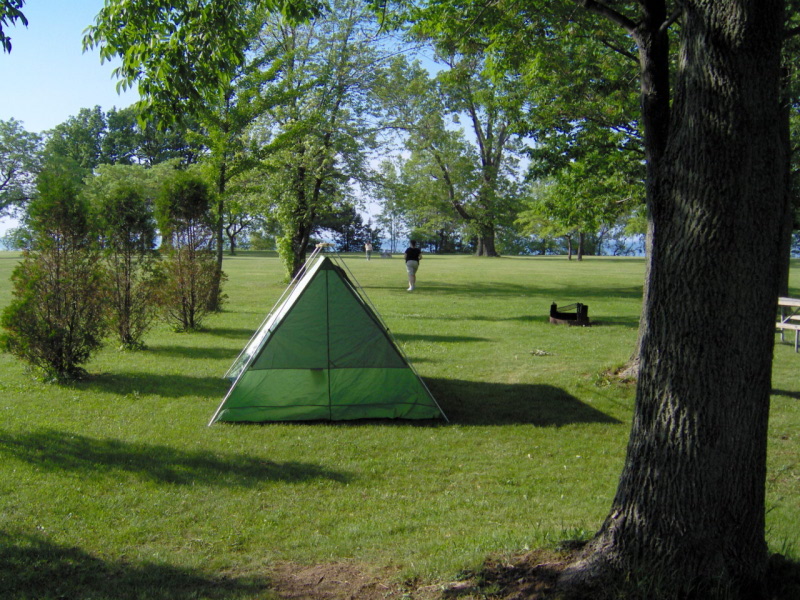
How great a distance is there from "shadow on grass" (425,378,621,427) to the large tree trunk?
4695 millimetres

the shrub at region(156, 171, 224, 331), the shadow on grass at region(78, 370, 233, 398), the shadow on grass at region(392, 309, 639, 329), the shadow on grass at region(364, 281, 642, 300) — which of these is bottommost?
the shadow on grass at region(78, 370, 233, 398)

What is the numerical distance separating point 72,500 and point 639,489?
4.39m

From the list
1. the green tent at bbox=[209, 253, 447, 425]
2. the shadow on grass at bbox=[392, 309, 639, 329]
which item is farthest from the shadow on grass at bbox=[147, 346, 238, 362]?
the shadow on grass at bbox=[392, 309, 639, 329]

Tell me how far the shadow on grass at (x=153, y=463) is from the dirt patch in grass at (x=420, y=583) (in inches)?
71.1

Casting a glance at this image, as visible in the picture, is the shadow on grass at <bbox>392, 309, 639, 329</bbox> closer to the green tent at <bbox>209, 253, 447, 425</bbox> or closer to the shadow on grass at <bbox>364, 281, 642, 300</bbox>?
the shadow on grass at <bbox>364, 281, 642, 300</bbox>

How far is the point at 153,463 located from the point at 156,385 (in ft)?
11.6

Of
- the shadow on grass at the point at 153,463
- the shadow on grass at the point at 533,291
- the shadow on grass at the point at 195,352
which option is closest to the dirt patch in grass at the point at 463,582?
the shadow on grass at the point at 153,463

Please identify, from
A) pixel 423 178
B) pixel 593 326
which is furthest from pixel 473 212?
pixel 593 326

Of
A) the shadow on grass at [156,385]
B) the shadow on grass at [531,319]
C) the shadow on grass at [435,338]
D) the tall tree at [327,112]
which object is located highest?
the tall tree at [327,112]

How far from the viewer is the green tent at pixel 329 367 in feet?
26.7

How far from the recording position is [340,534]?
5.03 m

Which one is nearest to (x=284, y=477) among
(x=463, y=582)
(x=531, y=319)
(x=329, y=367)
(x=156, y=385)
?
(x=329, y=367)

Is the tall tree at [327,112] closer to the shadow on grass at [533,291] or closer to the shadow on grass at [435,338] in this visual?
the shadow on grass at [533,291]

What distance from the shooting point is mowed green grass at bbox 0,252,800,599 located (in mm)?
4539
